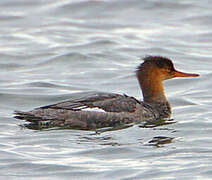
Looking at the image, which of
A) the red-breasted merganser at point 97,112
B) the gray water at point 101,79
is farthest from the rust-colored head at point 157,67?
the gray water at point 101,79

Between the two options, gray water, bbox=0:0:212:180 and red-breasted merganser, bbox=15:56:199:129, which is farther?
red-breasted merganser, bbox=15:56:199:129

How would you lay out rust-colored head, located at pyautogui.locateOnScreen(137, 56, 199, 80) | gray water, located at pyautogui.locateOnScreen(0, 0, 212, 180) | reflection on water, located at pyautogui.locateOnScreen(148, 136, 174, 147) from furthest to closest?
rust-colored head, located at pyautogui.locateOnScreen(137, 56, 199, 80) → reflection on water, located at pyautogui.locateOnScreen(148, 136, 174, 147) → gray water, located at pyautogui.locateOnScreen(0, 0, 212, 180)

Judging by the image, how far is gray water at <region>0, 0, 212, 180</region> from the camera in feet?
27.9

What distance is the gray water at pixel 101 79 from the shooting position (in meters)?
8.50

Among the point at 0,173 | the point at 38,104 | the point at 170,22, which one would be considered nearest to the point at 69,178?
the point at 0,173

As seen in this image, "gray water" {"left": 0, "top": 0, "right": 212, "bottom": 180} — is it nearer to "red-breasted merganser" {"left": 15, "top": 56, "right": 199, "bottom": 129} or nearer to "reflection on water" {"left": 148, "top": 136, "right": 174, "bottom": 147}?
"reflection on water" {"left": 148, "top": 136, "right": 174, "bottom": 147}

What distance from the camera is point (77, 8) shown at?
781 inches

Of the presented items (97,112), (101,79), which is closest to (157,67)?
(97,112)

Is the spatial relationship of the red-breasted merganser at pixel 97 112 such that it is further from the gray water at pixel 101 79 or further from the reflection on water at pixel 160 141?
the reflection on water at pixel 160 141

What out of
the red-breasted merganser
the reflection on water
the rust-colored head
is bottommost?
the reflection on water

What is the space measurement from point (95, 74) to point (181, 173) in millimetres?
6317

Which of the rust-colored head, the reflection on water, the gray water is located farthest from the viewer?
the rust-colored head

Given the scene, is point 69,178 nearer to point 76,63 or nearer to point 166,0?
point 76,63

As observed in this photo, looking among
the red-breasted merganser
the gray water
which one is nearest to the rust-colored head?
the red-breasted merganser
